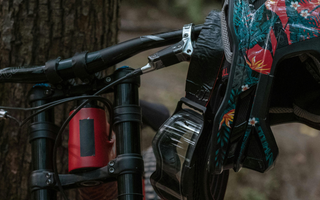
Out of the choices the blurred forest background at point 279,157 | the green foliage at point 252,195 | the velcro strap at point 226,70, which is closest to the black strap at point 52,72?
the velcro strap at point 226,70

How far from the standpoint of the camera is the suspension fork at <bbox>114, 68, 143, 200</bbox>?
2.43ft

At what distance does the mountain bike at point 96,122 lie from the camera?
0.74m

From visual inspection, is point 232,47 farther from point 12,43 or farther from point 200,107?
point 12,43

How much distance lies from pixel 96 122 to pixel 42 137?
0.50 feet

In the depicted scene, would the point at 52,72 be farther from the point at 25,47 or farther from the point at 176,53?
the point at 25,47

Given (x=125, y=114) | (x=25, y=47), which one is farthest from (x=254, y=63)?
(x=25, y=47)


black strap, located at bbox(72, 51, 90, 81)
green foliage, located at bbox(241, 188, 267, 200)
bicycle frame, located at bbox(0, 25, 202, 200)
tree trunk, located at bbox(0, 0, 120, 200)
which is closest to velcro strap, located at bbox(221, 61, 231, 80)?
bicycle frame, located at bbox(0, 25, 202, 200)

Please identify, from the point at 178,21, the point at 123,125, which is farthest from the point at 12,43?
the point at 178,21

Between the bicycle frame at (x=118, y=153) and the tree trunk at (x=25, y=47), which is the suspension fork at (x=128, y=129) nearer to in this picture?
the bicycle frame at (x=118, y=153)

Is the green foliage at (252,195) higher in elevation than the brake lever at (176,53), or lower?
lower

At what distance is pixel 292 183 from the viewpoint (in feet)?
10.3

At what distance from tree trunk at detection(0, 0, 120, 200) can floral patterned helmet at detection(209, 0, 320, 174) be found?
2.54ft

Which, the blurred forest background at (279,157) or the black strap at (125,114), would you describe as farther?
the blurred forest background at (279,157)

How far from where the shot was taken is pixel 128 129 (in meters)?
0.77
